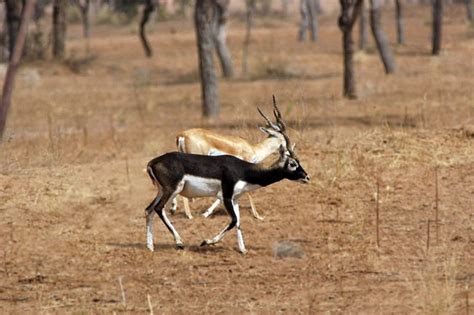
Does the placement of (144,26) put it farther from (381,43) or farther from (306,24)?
(381,43)

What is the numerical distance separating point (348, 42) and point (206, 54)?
A: 367 centimetres

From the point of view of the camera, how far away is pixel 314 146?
16.1 m

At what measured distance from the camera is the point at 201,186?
10.8m

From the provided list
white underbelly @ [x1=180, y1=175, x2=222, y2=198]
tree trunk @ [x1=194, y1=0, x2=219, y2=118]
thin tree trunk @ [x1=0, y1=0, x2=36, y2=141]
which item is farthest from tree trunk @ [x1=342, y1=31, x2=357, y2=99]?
white underbelly @ [x1=180, y1=175, x2=222, y2=198]

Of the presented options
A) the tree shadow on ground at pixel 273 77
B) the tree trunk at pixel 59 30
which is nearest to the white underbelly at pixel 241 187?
the tree shadow on ground at pixel 273 77

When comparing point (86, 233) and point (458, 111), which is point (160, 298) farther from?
point (458, 111)

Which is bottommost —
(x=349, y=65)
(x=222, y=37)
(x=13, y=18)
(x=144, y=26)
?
(x=144, y=26)

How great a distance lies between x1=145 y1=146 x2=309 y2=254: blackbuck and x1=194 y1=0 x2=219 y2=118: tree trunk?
11412 mm

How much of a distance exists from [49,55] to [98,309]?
3550 cm

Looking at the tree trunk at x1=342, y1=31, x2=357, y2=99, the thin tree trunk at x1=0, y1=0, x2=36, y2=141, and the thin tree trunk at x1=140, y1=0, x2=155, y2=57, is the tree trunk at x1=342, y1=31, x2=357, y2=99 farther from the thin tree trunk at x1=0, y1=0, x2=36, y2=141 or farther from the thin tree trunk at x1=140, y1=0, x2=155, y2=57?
the thin tree trunk at x1=140, y1=0, x2=155, y2=57

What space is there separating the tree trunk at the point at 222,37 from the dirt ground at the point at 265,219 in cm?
763

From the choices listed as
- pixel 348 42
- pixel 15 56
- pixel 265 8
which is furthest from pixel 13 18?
pixel 265 8

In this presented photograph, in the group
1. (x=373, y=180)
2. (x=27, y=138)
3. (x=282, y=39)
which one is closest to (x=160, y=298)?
(x=373, y=180)

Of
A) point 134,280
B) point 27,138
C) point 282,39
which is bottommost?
point 282,39
